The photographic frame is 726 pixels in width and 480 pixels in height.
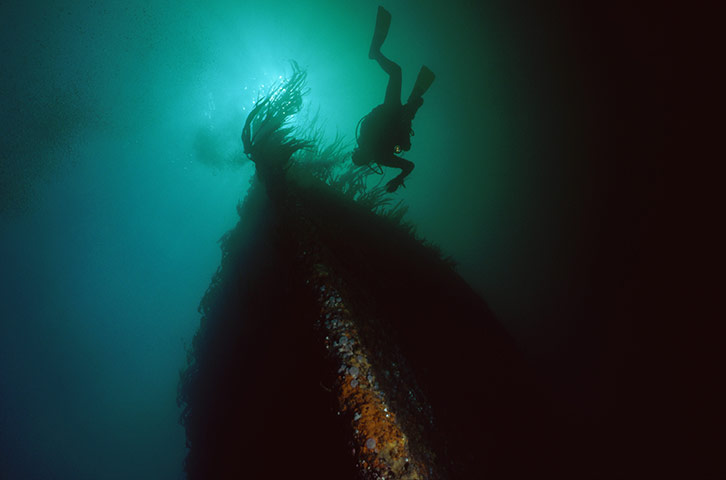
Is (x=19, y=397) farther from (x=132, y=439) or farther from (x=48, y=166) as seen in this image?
(x=48, y=166)

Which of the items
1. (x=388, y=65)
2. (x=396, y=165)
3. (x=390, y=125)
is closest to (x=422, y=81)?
(x=388, y=65)

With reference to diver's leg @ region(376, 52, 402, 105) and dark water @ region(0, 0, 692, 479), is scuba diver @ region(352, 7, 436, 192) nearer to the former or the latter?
diver's leg @ region(376, 52, 402, 105)

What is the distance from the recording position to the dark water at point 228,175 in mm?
9383

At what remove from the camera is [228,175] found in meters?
49.7

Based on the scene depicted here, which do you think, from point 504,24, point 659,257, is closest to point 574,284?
point 659,257

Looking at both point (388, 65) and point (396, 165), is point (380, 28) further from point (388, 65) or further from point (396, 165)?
point (396, 165)

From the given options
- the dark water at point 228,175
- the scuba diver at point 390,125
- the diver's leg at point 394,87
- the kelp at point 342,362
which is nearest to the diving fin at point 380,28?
the scuba diver at point 390,125

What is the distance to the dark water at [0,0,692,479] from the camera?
9383mm

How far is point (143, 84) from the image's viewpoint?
3353cm

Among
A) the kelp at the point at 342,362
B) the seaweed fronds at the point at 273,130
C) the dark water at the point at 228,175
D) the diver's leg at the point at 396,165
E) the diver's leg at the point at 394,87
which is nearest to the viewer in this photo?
the kelp at the point at 342,362

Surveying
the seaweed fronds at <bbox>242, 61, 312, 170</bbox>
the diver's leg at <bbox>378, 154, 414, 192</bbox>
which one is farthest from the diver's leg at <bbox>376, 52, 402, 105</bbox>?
the seaweed fronds at <bbox>242, 61, 312, 170</bbox>

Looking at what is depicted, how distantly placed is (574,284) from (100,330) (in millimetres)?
73486

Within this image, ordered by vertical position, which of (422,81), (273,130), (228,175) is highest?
(422,81)

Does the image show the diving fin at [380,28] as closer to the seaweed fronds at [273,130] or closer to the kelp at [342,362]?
the seaweed fronds at [273,130]
